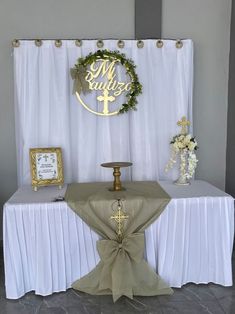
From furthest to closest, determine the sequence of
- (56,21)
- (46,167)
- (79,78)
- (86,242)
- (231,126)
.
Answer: (231,126) < (56,21) < (79,78) < (46,167) < (86,242)

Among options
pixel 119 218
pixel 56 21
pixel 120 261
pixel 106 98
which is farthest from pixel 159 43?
pixel 120 261

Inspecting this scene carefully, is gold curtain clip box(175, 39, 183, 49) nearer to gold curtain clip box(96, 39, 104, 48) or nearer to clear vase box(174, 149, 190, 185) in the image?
gold curtain clip box(96, 39, 104, 48)

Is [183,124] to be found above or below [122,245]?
above

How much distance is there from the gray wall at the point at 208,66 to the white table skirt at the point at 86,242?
0.79 meters

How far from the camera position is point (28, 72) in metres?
3.03

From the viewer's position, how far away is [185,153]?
9.94 feet

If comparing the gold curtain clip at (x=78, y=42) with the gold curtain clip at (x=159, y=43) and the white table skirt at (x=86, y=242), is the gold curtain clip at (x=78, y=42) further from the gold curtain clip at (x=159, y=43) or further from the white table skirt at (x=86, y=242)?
the white table skirt at (x=86, y=242)

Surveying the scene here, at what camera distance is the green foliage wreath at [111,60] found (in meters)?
3.02

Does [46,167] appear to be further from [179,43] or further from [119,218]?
[179,43]

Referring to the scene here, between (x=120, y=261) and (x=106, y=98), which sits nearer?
(x=120, y=261)

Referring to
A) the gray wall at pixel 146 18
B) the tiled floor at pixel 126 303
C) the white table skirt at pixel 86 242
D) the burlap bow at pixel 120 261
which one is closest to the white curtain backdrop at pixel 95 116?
the gray wall at pixel 146 18

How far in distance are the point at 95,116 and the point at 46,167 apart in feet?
2.15

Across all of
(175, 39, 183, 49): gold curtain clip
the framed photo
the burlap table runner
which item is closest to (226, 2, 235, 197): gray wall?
(175, 39, 183, 49): gold curtain clip

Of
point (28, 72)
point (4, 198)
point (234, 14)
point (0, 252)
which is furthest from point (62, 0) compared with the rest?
point (0, 252)
